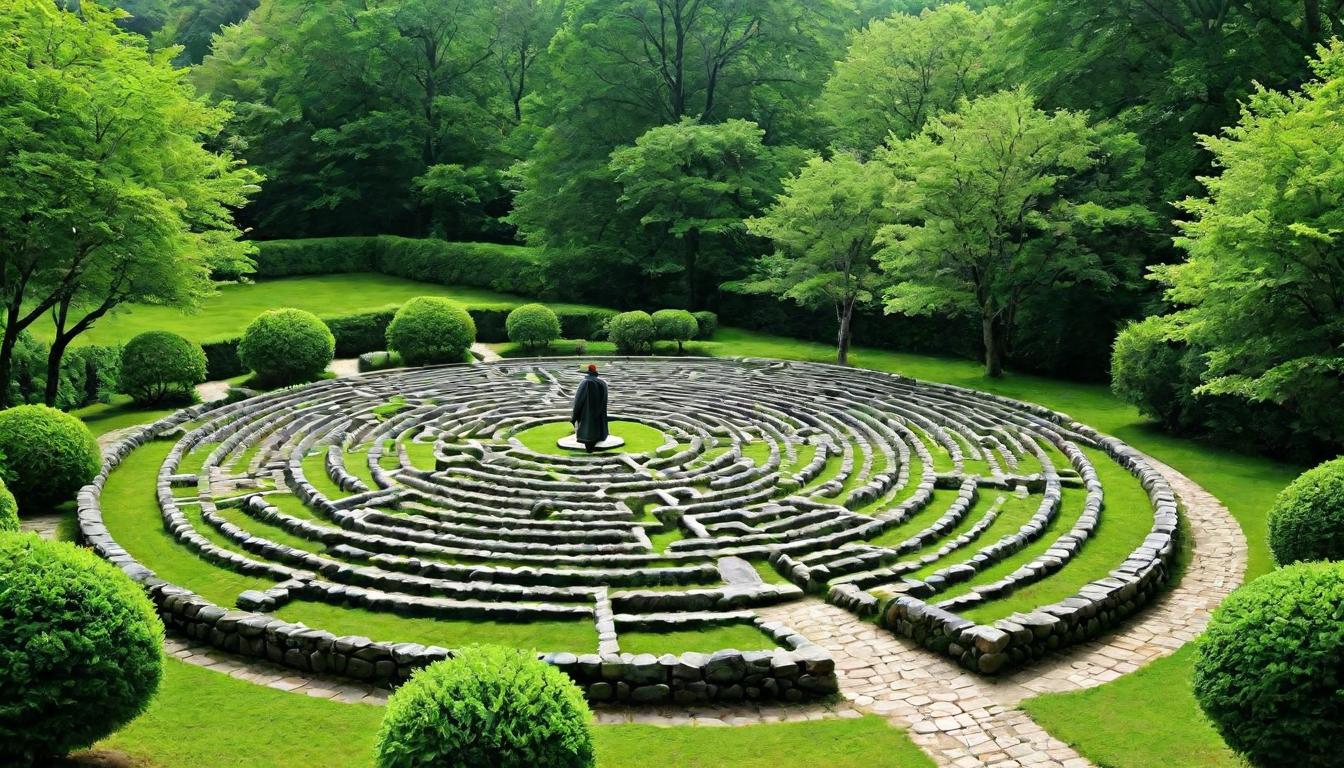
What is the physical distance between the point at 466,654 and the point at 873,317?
34.4 meters

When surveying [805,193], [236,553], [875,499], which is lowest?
[236,553]

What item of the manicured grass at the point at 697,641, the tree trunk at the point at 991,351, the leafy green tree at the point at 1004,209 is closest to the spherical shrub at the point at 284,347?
the leafy green tree at the point at 1004,209

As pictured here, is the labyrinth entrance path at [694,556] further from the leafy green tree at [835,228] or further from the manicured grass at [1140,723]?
the leafy green tree at [835,228]

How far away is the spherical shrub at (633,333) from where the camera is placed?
36625 mm

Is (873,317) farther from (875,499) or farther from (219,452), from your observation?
(219,452)

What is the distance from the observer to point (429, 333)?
3256 cm

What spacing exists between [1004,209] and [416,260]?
35.9 m

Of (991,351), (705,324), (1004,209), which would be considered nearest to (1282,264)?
(1004,209)

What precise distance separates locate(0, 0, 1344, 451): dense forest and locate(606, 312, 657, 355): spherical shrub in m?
A: 5.19

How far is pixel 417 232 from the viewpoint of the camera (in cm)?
6088

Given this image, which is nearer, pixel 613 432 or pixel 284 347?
pixel 613 432

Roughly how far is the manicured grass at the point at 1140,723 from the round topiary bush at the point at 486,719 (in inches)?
213

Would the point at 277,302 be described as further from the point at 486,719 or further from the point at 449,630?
the point at 486,719

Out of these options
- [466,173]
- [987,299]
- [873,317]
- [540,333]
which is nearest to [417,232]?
[466,173]
